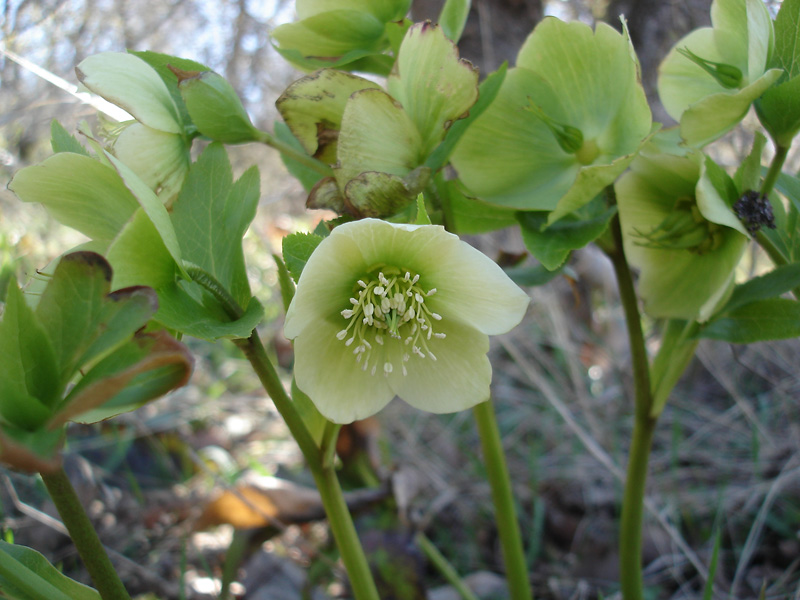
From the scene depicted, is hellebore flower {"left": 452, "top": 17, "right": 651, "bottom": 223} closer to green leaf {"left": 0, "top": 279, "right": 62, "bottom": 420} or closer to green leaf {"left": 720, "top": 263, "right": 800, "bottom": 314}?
green leaf {"left": 720, "top": 263, "right": 800, "bottom": 314}

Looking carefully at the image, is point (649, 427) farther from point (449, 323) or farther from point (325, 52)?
point (325, 52)

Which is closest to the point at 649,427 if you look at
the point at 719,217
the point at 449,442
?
the point at 719,217

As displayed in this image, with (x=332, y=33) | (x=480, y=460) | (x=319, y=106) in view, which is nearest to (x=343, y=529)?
(x=319, y=106)

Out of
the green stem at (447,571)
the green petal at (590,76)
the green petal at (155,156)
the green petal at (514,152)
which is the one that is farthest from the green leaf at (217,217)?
the green stem at (447,571)

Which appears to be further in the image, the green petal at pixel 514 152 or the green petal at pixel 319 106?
the green petal at pixel 514 152

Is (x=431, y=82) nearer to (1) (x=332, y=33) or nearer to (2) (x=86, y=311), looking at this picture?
(1) (x=332, y=33)

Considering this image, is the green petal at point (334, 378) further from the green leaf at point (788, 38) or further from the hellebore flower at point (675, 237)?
the green leaf at point (788, 38)

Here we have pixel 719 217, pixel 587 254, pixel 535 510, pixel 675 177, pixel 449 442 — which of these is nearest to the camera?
pixel 719 217
